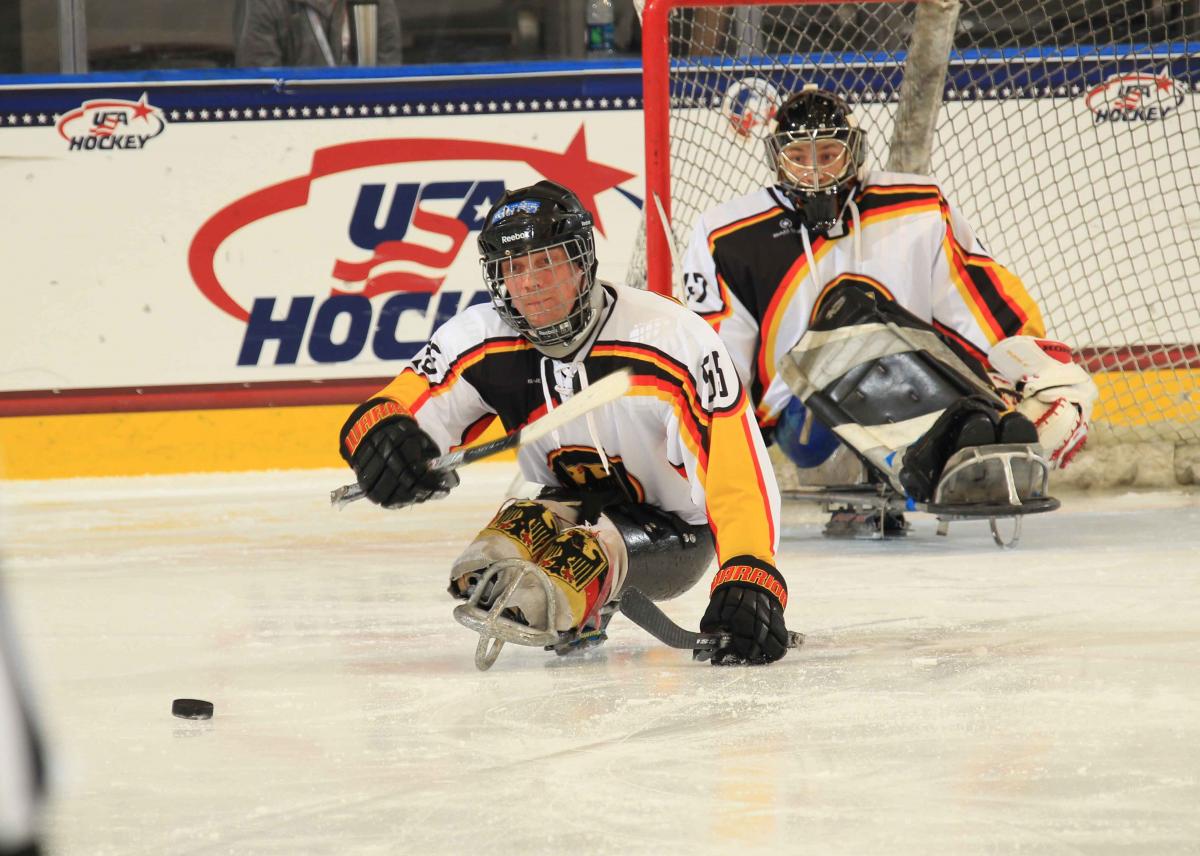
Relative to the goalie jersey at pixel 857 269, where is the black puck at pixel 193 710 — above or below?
below

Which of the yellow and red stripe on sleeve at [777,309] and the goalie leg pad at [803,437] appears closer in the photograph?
the yellow and red stripe on sleeve at [777,309]

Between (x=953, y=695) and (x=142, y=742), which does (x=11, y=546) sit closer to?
(x=142, y=742)

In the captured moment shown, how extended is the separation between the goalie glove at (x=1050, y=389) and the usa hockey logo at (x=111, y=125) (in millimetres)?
2713

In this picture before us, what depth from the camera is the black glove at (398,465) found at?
2.25m

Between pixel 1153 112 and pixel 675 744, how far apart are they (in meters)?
3.65

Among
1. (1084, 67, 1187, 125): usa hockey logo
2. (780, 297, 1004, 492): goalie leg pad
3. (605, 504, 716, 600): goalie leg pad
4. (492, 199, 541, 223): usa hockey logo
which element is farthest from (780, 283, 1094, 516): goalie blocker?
(1084, 67, 1187, 125): usa hockey logo

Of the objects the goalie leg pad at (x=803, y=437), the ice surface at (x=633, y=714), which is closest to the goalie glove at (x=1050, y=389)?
the ice surface at (x=633, y=714)

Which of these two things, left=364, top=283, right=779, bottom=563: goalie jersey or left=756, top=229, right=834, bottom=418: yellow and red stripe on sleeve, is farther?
left=756, top=229, right=834, bottom=418: yellow and red stripe on sleeve

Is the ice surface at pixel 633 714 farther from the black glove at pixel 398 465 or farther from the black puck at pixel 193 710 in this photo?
the black glove at pixel 398 465

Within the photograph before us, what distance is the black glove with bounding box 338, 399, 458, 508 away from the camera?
2.25 m

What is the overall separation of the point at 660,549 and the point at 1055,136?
2960 millimetres

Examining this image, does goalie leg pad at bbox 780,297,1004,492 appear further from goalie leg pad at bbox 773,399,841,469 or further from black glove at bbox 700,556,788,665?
black glove at bbox 700,556,788,665

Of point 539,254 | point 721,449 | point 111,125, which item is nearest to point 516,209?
point 539,254

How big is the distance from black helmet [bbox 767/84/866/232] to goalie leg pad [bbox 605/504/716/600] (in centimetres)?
124
